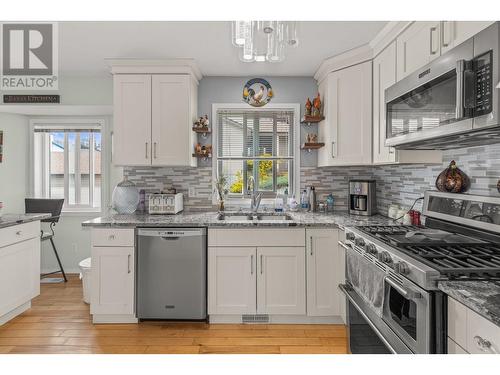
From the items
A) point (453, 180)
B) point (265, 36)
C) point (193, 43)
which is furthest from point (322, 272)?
point (193, 43)

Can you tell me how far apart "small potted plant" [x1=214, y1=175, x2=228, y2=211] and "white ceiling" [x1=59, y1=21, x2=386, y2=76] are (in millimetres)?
1085

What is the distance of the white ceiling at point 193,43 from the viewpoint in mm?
→ 2414

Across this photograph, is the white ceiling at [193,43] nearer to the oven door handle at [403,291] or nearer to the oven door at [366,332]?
the oven door handle at [403,291]

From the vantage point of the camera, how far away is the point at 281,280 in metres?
2.78

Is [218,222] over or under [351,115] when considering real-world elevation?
under

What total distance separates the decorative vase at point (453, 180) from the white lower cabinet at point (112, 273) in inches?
91.0

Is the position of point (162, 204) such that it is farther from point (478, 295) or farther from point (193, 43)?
point (478, 295)

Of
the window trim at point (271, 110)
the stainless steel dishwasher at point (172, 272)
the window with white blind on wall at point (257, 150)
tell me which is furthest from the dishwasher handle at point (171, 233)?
the window with white blind on wall at point (257, 150)

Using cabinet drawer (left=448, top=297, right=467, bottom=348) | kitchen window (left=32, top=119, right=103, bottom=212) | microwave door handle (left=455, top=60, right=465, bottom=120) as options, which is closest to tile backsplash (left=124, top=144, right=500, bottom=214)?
kitchen window (left=32, top=119, right=103, bottom=212)

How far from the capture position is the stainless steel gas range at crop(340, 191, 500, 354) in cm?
125

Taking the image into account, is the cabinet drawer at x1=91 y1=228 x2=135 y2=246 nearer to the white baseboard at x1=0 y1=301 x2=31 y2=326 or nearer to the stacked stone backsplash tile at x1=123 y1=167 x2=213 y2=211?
the stacked stone backsplash tile at x1=123 y1=167 x2=213 y2=211

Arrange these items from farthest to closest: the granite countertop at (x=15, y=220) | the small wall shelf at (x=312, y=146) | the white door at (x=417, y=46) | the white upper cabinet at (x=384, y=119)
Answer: the small wall shelf at (x=312, y=146)
the granite countertop at (x=15, y=220)
the white upper cabinet at (x=384, y=119)
the white door at (x=417, y=46)

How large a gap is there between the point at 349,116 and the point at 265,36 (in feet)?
5.69

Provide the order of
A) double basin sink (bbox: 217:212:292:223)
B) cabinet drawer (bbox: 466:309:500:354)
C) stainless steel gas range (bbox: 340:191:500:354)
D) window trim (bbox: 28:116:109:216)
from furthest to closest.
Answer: window trim (bbox: 28:116:109:216) < double basin sink (bbox: 217:212:292:223) < stainless steel gas range (bbox: 340:191:500:354) < cabinet drawer (bbox: 466:309:500:354)
